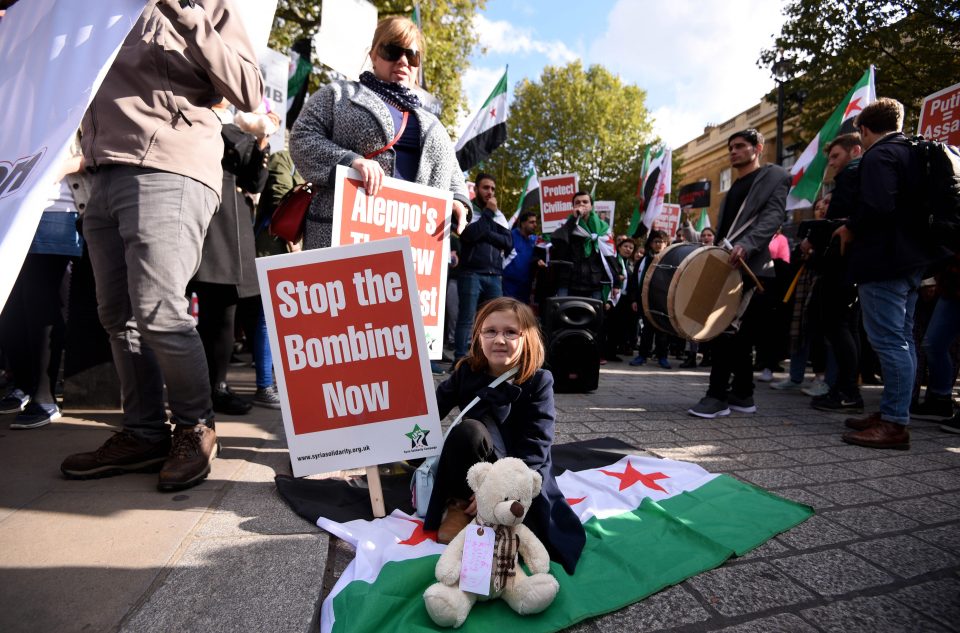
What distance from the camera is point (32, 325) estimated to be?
3277mm

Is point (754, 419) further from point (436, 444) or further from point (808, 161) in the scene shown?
point (808, 161)

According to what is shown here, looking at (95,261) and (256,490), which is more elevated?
(95,261)

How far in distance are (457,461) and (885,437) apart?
2969 millimetres

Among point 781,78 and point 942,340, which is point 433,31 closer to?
point 781,78

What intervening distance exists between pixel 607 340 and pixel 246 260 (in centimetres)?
635

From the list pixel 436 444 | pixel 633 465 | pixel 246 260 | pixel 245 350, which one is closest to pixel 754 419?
pixel 633 465

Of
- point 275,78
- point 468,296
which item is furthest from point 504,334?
point 275,78

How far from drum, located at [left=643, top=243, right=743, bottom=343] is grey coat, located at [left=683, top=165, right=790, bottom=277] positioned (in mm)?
199

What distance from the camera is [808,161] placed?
7289 millimetres

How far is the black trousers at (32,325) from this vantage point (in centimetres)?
326

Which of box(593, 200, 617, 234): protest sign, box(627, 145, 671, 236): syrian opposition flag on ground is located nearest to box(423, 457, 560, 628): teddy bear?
box(627, 145, 671, 236): syrian opposition flag on ground

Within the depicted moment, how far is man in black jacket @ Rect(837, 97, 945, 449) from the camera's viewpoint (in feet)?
10.9

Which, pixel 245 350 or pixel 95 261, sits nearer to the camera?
pixel 95 261

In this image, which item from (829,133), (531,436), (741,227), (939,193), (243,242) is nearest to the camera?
(531,436)
